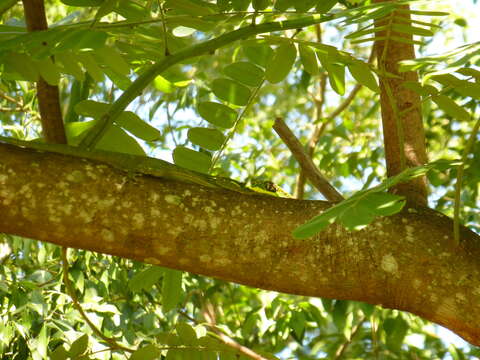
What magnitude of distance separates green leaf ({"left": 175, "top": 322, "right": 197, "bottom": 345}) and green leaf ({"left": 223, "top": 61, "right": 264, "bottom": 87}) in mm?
927

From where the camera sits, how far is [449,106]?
2.10 metres

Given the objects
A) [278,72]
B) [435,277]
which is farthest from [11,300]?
[435,277]

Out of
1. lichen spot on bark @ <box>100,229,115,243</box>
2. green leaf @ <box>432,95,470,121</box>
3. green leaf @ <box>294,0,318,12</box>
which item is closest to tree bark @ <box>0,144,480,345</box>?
lichen spot on bark @ <box>100,229,115,243</box>

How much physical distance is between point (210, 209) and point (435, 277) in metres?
0.65

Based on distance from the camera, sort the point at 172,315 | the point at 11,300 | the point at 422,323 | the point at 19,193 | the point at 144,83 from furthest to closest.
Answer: the point at 422,323 → the point at 172,315 → the point at 11,300 → the point at 144,83 → the point at 19,193

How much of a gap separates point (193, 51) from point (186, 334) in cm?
97

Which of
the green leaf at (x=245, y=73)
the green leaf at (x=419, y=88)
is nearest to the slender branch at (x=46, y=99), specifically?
the green leaf at (x=245, y=73)

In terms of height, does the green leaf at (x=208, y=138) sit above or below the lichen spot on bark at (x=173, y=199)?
above

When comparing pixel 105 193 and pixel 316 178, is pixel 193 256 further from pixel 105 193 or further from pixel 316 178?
pixel 316 178

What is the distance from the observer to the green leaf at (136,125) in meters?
2.33

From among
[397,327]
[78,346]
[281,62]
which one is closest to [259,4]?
[281,62]

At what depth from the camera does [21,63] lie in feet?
7.30

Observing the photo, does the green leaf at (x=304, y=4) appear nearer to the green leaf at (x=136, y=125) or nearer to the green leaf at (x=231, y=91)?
the green leaf at (x=231, y=91)

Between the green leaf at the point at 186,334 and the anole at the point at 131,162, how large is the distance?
0.50 m
